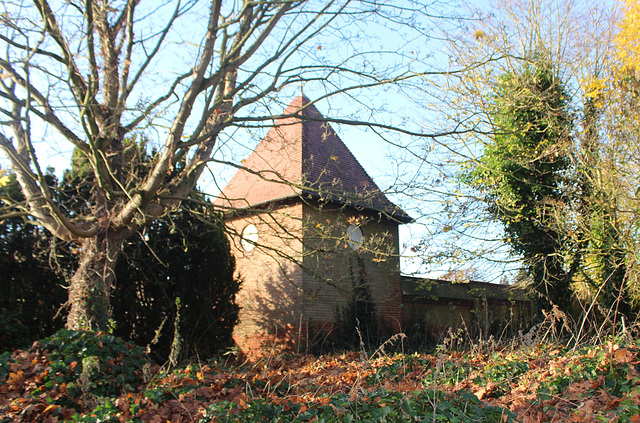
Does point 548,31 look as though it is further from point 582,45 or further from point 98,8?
point 98,8

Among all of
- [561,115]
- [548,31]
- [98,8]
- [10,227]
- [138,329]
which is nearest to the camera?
[98,8]

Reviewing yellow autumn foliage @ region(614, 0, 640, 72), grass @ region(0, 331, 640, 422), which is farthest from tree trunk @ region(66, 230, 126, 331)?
yellow autumn foliage @ region(614, 0, 640, 72)

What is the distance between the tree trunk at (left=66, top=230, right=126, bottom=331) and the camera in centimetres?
764

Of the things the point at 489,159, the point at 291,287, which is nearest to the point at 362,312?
the point at 291,287

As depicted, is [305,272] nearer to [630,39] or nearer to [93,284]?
[93,284]

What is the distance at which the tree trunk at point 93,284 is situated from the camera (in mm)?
7637

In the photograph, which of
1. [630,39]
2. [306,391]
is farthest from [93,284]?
[630,39]

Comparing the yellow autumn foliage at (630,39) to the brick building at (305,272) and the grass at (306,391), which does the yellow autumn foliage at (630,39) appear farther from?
the grass at (306,391)

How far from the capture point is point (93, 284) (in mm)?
7707

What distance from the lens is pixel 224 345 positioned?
35.7 feet

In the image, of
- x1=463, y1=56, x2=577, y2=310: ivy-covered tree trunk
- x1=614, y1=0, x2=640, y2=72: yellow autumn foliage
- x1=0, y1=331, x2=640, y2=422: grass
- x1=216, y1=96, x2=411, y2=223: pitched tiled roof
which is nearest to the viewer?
x1=0, y1=331, x2=640, y2=422: grass

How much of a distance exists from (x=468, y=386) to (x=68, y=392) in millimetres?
4326

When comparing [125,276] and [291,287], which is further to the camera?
[291,287]

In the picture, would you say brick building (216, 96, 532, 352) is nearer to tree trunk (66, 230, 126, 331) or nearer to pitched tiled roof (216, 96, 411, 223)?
pitched tiled roof (216, 96, 411, 223)
